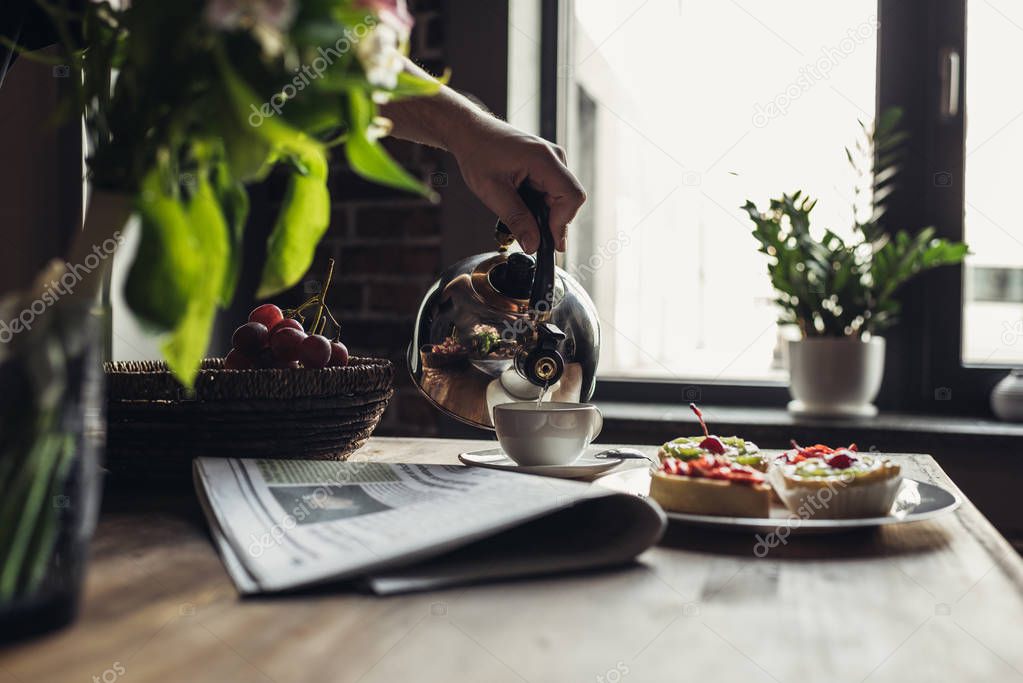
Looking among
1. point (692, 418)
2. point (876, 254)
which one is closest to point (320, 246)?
point (692, 418)

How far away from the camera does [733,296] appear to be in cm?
204

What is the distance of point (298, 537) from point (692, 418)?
1.24m

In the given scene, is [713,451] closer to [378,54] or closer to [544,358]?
[544,358]

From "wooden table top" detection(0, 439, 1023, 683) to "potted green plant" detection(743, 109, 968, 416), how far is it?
44.5 inches

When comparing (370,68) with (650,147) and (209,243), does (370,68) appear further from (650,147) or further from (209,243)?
(650,147)

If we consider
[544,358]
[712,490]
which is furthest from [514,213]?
[712,490]

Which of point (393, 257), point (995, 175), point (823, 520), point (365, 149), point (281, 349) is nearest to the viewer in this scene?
point (365, 149)

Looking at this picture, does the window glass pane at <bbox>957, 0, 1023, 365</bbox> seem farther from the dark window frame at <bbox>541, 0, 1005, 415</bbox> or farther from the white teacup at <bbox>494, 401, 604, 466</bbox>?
the white teacup at <bbox>494, 401, 604, 466</bbox>

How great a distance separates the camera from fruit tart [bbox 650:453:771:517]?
702 millimetres

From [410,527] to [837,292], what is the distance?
4.38 feet

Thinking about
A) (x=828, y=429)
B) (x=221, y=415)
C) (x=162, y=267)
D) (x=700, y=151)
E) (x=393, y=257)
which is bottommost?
(x=828, y=429)

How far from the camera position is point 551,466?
0.85m

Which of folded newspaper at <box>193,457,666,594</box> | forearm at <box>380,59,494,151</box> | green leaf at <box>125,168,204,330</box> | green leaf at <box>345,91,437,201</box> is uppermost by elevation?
forearm at <box>380,59,494,151</box>

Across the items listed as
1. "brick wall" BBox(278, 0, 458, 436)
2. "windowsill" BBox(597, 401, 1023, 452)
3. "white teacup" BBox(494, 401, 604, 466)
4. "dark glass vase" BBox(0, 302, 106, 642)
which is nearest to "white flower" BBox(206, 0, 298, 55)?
"dark glass vase" BBox(0, 302, 106, 642)
